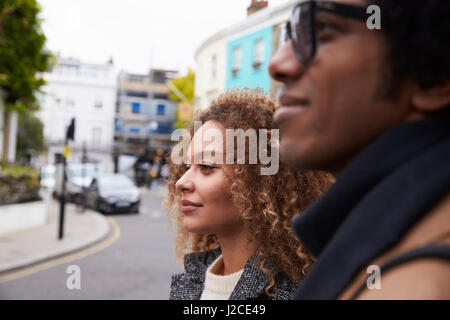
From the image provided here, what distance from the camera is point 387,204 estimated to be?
0.54m

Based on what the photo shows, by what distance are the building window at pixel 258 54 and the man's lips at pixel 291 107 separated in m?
16.8

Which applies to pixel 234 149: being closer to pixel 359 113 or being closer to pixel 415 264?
pixel 359 113

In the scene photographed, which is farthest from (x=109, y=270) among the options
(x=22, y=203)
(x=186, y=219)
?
(x=186, y=219)

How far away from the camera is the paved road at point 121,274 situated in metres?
5.60

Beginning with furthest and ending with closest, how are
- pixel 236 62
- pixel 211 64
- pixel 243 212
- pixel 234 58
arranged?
pixel 211 64 → pixel 234 58 → pixel 236 62 → pixel 243 212

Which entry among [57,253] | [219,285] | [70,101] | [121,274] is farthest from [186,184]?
[70,101]

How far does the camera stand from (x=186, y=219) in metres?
1.50

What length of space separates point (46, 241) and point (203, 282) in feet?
27.6

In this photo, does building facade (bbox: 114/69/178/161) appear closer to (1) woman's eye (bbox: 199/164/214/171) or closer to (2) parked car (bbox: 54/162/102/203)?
(2) parked car (bbox: 54/162/102/203)

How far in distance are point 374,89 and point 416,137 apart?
3.3 inches

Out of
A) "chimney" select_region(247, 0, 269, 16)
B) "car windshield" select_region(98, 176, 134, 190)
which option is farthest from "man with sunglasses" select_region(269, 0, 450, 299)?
"car windshield" select_region(98, 176, 134, 190)

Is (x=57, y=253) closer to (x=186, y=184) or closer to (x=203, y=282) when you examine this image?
(x=203, y=282)
